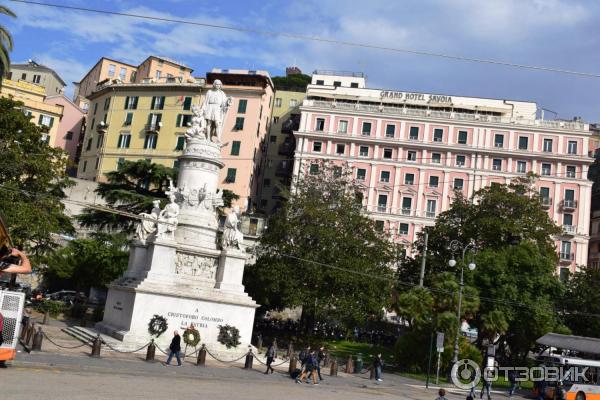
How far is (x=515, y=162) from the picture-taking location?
66.2m

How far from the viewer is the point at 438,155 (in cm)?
6669

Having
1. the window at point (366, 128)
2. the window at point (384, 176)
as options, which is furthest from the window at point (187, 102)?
the window at point (384, 176)

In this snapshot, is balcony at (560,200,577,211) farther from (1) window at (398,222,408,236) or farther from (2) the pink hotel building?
(1) window at (398,222,408,236)

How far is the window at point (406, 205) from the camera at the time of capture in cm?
6612

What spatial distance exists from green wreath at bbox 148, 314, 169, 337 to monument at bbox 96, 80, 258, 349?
8.4 inches

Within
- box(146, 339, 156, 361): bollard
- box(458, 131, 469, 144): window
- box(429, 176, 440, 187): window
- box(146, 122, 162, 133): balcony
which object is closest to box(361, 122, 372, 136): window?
box(429, 176, 440, 187): window

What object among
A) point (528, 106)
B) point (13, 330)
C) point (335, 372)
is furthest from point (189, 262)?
point (528, 106)

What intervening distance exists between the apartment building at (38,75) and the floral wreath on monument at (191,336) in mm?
66473

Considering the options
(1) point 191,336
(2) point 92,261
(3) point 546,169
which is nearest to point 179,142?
(2) point 92,261

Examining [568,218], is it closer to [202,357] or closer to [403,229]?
[403,229]

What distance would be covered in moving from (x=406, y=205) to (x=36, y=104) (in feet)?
134

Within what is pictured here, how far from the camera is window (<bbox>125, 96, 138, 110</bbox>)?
7038cm

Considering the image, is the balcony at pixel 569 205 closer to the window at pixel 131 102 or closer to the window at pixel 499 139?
the window at pixel 499 139

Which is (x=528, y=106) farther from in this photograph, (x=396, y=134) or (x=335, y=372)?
(x=335, y=372)
